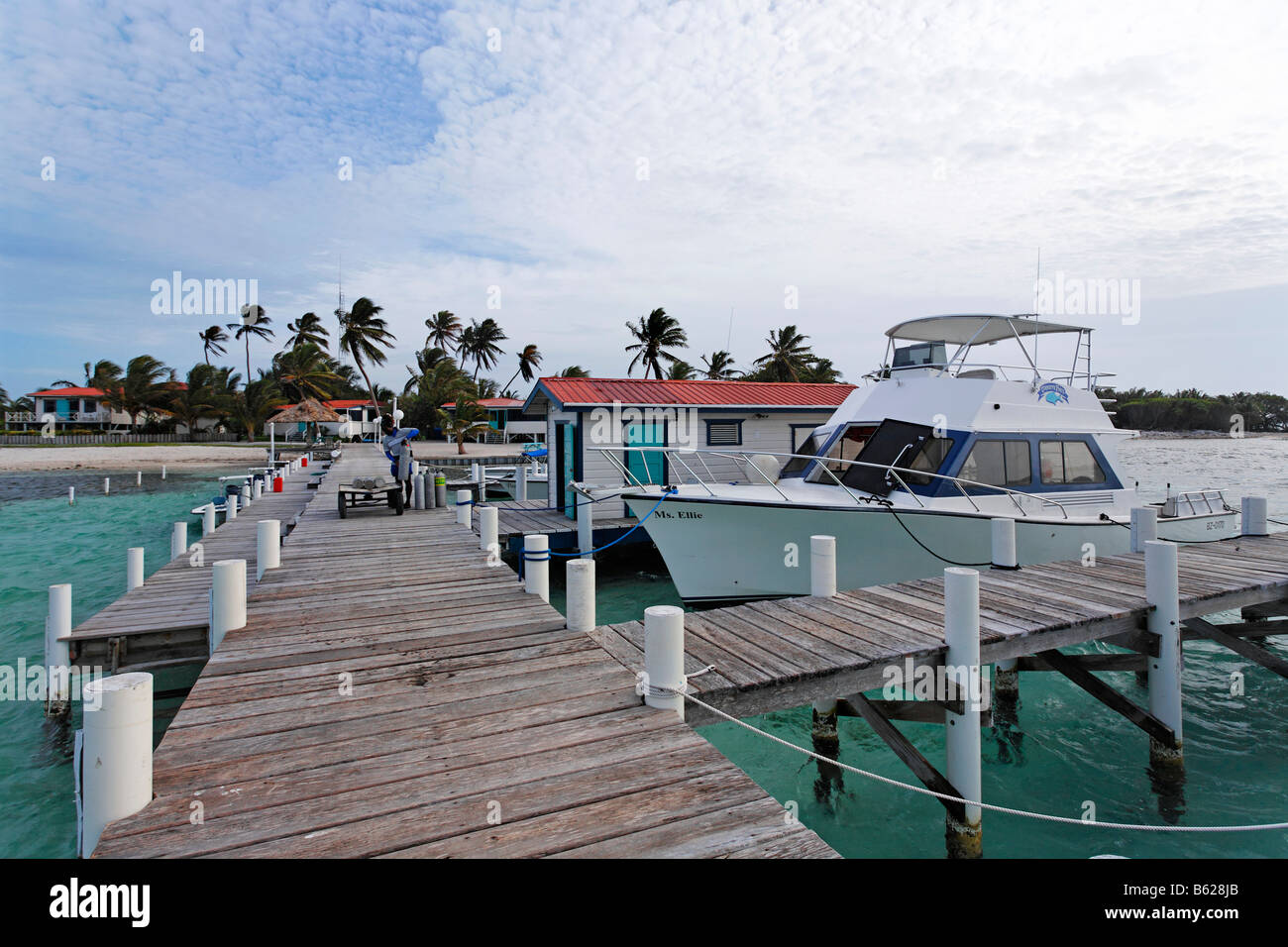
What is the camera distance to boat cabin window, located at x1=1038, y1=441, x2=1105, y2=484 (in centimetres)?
1127

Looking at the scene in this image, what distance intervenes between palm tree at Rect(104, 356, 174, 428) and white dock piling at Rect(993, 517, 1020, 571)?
7090 centimetres

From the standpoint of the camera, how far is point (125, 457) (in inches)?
1961

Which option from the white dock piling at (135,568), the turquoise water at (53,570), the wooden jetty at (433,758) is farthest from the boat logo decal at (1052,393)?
the white dock piling at (135,568)

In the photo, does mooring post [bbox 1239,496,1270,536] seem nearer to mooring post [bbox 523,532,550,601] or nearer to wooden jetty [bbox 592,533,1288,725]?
wooden jetty [bbox 592,533,1288,725]

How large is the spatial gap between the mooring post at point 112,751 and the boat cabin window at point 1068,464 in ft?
38.9

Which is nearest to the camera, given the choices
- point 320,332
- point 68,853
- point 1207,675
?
point 68,853

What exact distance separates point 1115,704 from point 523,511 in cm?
1390

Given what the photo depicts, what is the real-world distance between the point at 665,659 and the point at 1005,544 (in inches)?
238

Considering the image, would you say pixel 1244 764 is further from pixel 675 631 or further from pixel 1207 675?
pixel 675 631

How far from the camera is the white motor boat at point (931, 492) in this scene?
32.9 feet

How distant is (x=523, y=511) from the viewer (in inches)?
725

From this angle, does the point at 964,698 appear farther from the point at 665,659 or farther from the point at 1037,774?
the point at 1037,774

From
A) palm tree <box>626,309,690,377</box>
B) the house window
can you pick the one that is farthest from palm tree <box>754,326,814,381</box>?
the house window
